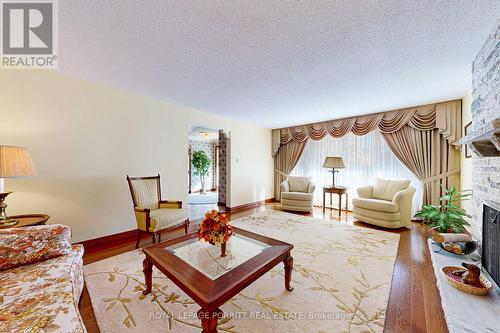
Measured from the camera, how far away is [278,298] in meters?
1.76

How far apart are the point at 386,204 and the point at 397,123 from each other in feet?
5.99

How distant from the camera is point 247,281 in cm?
140

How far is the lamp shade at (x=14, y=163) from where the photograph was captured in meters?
1.81

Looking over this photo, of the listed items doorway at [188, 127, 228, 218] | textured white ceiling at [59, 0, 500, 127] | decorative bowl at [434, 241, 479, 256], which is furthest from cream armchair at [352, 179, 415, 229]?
doorway at [188, 127, 228, 218]

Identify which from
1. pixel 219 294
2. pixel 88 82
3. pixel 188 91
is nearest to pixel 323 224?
pixel 219 294

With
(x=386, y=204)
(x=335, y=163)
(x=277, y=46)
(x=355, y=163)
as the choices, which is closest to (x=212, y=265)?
(x=277, y=46)

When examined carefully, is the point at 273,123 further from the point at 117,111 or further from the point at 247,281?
the point at 247,281

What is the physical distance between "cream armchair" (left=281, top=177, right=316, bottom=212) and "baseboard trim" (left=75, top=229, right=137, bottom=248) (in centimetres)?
332

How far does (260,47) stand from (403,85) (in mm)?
2362

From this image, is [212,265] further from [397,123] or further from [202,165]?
[202,165]

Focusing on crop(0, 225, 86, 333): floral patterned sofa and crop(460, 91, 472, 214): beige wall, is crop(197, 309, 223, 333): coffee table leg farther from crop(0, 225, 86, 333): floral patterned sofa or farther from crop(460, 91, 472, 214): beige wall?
crop(460, 91, 472, 214): beige wall

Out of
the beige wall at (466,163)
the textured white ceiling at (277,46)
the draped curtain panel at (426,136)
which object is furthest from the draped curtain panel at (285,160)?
the beige wall at (466,163)

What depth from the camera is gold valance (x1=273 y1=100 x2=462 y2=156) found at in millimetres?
3586

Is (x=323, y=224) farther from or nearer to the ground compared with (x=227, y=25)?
nearer to the ground
